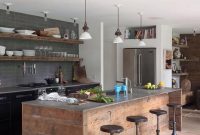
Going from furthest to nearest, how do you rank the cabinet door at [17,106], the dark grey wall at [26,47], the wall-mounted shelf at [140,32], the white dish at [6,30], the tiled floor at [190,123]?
the wall-mounted shelf at [140,32]
the tiled floor at [190,123]
the dark grey wall at [26,47]
the white dish at [6,30]
the cabinet door at [17,106]

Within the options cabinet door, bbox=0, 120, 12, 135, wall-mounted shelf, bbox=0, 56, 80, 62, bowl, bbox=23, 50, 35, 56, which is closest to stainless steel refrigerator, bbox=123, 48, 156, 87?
wall-mounted shelf, bbox=0, 56, 80, 62

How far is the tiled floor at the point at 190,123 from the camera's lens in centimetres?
628

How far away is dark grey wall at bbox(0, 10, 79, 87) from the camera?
6086 millimetres

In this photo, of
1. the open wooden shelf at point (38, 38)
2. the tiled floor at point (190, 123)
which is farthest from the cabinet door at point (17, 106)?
the tiled floor at point (190, 123)

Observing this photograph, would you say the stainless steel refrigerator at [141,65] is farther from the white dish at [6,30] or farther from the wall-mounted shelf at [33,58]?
the white dish at [6,30]

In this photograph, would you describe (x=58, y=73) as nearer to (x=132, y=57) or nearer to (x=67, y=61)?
(x=67, y=61)

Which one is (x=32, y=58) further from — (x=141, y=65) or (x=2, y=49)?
(x=141, y=65)

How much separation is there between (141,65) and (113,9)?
2.83 metres

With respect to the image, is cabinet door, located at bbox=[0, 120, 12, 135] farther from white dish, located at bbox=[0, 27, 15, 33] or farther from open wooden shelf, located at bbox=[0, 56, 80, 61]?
white dish, located at bbox=[0, 27, 15, 33]

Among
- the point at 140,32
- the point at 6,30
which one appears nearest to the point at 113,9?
the point at 6,30

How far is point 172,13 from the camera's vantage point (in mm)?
6363

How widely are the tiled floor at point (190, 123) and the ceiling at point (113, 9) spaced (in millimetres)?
2558

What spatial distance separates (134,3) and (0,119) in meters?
3.16

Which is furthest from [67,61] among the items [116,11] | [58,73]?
[116,11]
